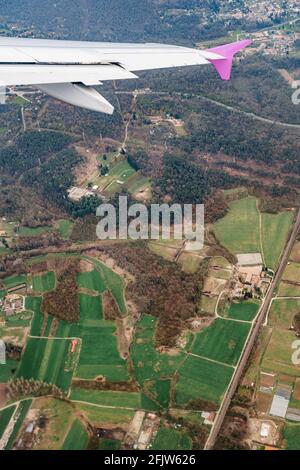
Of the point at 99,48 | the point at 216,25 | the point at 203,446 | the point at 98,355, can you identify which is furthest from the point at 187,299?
the point at 216,25

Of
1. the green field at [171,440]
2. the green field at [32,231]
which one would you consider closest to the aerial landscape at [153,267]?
the green field at [171,440]

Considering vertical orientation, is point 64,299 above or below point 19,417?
above

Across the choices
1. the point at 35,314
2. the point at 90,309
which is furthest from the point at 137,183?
the point at 35,314

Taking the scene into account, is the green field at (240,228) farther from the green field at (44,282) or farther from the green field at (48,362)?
the green field at (48,362)

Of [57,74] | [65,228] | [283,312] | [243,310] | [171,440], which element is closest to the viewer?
[57,74]

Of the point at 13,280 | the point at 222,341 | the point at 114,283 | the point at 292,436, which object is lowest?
the point at 292,436

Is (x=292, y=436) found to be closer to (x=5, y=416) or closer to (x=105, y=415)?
(x=105, y=415)

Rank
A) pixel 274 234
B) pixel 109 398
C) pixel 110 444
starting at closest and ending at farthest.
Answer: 1. pixel 110 444
2. pixel 109 398
3. pixel 274 234

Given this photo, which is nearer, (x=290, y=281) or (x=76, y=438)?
(x=76, y=438)
